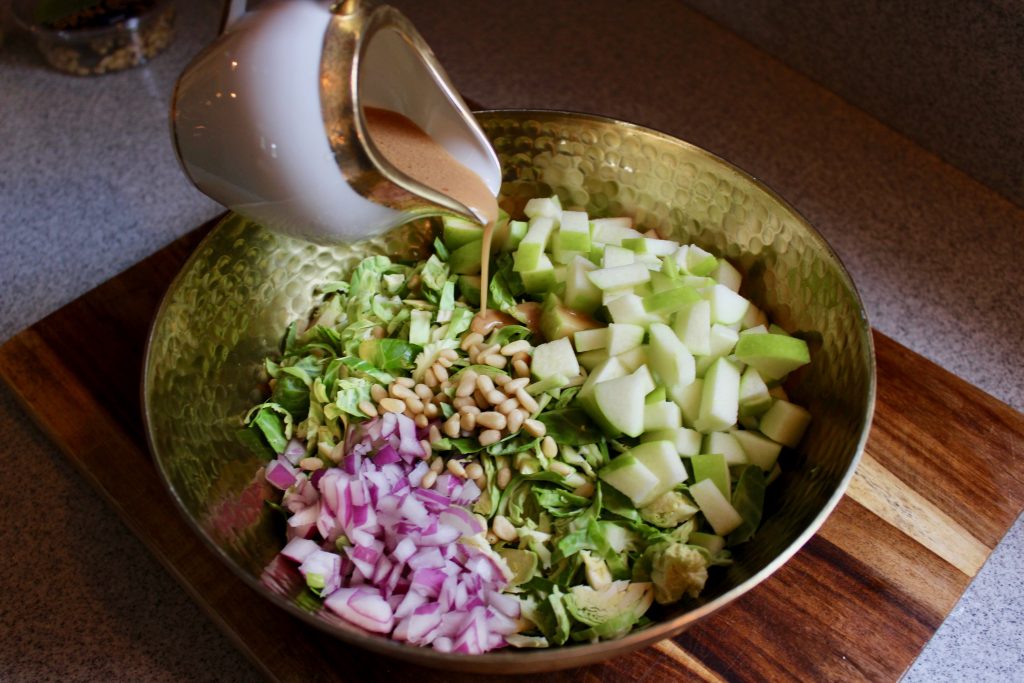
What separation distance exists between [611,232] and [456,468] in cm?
48

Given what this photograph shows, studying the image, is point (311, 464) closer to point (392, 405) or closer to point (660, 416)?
point (392, 405)

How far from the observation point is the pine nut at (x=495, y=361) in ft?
4.37

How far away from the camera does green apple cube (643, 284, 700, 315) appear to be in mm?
1320

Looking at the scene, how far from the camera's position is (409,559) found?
3.74 feet

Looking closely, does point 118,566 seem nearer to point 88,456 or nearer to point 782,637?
point 88,456

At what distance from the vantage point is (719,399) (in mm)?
1254

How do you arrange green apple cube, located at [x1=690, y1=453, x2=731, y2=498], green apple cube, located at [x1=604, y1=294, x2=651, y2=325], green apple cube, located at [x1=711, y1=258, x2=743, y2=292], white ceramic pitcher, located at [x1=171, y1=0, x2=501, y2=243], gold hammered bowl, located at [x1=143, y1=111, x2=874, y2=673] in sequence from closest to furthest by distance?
white ceramic pitcher, located at [x1=171, y1=0, x2=501, y2=243]
gold hammered bowl, located at [x1=143, y1=111, x2=874, y2=673]
green apple cube, located at [x1=690, y1=453, x2=731, y2=498]
green apple cube, located at [x1=604, y1=294, x2=651, y2=325]
green apple cube, located at [x1=711, y1=258, x2=743, y2=292]

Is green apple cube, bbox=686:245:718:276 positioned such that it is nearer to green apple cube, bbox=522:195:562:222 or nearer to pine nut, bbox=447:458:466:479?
green apple cube, bbox=522:195:562:222

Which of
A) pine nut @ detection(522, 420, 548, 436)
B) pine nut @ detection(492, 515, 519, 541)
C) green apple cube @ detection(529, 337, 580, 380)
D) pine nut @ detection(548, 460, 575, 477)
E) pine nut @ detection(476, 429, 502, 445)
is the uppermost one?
green apple cube @ detection(529, 337, 580, 380)

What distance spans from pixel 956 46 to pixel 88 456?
5.49ft

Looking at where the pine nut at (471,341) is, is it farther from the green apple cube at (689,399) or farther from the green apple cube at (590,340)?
the green apple cube at (689,399)

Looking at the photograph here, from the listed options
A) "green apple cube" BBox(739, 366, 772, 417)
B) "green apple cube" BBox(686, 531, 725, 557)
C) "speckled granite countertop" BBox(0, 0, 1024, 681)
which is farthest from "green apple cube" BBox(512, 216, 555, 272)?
"speckled granite countertop" BBox(0, 0, 1024, 681)

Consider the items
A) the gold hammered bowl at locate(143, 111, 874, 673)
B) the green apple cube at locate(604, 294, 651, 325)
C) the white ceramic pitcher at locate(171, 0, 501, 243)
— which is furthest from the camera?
the green apple cube at locate(604, 294, 651, 325)

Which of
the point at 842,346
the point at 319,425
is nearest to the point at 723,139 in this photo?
the point at 842,346
